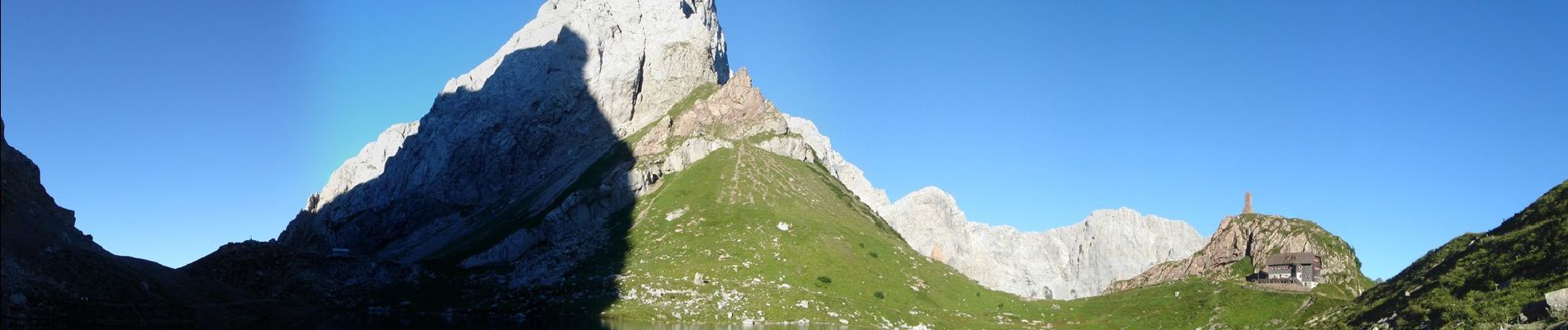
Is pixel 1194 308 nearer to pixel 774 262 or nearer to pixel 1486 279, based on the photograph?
pixel 1486 279

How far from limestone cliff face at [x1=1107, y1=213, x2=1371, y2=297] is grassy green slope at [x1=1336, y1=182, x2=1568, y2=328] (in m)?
35.2

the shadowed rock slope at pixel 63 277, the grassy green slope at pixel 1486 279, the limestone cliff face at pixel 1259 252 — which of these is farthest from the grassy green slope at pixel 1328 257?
the shadowed rock slope at pixel 63 277

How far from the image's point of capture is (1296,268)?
111m

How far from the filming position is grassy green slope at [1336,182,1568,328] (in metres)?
49.9

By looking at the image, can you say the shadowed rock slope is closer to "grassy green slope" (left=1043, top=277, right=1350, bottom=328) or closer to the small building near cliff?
"grassy green slope" (left=1043, top=277, right=1350, bottom=328)

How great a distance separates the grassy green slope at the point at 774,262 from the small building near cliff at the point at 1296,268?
103 ft

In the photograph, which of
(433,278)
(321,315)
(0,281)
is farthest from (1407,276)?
(433,278)

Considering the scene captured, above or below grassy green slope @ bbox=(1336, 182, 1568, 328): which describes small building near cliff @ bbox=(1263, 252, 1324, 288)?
above

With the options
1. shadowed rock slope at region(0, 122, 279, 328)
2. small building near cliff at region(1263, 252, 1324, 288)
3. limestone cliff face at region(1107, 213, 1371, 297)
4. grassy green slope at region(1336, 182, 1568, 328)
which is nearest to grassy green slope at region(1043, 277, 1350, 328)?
small building near cliff at region(1263, 252, 1324, 288)

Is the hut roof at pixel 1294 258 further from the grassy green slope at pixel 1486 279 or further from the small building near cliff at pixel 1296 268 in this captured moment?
the grassy green slope at pixel 1486 279

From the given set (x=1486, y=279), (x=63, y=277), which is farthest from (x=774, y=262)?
(x=1486, y=279)

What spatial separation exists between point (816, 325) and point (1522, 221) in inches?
2785

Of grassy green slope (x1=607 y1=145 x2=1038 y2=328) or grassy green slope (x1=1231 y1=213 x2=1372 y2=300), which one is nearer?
grassy green slope (x1=1231 y1=213 x2=1372 y2=300)

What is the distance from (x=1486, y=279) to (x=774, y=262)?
9437 centimetres
